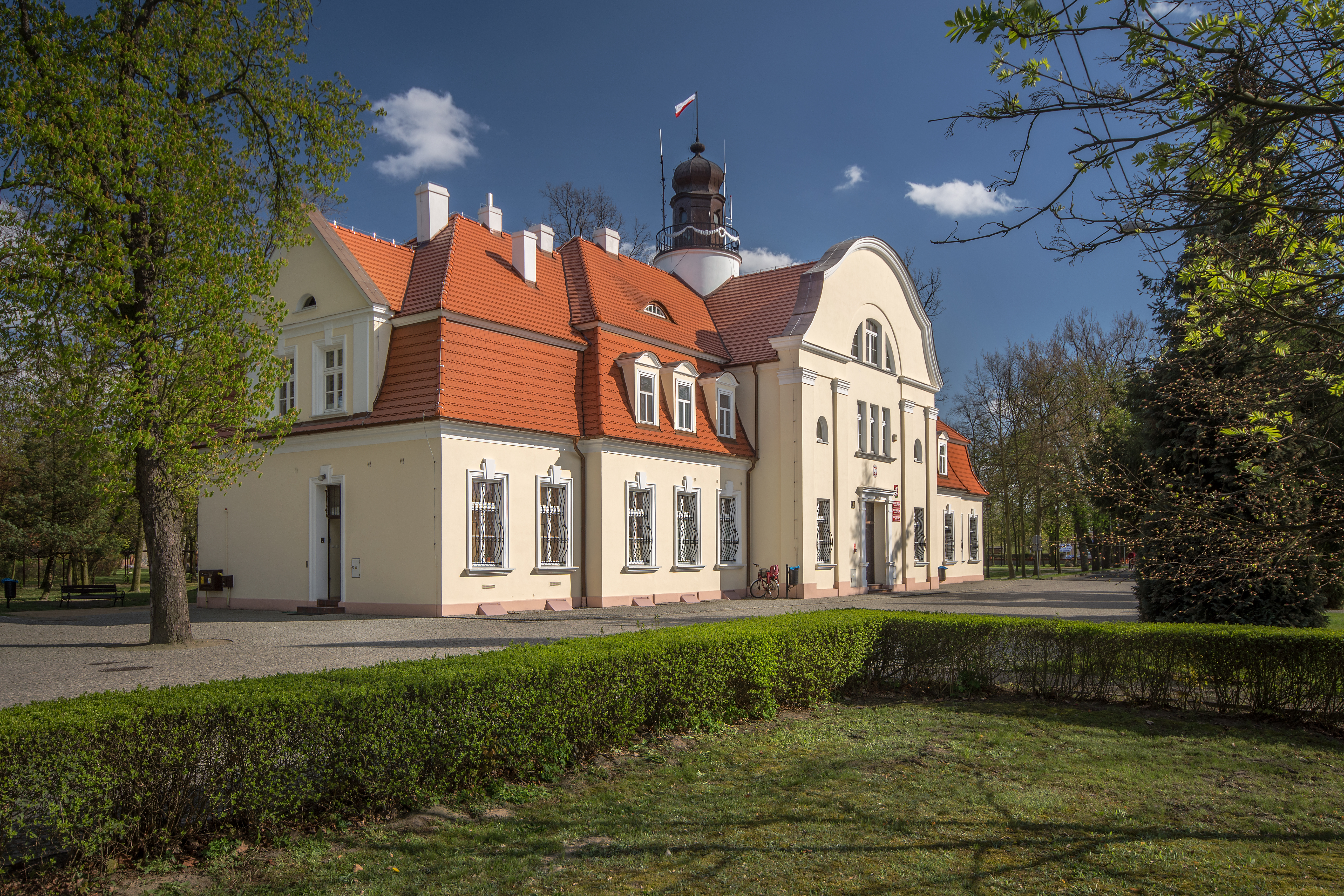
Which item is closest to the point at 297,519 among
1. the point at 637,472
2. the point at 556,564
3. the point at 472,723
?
the point at 556,564

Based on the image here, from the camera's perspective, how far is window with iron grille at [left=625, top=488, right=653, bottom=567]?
2248 cm

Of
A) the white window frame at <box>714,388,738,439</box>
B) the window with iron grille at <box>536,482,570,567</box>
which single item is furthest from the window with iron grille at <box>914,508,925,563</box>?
the window with iron grille at <box>536,482,570,567</box>

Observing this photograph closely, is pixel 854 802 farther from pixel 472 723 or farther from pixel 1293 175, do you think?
pixel 1293 175

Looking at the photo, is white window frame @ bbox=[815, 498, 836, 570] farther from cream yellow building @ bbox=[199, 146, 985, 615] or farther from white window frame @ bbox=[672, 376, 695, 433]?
white window frame @ bbox=[672, 376, 695, 433]

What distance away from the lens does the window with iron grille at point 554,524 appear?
67.8ft

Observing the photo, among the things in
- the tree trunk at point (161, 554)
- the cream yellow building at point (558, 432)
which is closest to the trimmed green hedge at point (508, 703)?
the tree trunk at point (161, 554)

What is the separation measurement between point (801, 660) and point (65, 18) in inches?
510

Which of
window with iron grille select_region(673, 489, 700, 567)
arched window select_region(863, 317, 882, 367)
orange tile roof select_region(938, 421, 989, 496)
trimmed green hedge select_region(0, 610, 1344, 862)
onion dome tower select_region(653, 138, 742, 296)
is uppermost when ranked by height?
onion dome tower select_region(653, 138, 742, 296)

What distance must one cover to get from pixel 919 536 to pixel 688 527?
11775 mm

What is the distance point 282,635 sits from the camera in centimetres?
1498

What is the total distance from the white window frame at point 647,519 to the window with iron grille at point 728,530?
289 centimetres

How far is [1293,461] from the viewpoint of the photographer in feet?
23.0

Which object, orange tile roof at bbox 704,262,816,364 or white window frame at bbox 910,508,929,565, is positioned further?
white window frame at bbox 910,508,929,565

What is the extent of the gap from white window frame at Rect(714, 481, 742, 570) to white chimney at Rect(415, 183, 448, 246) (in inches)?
390
